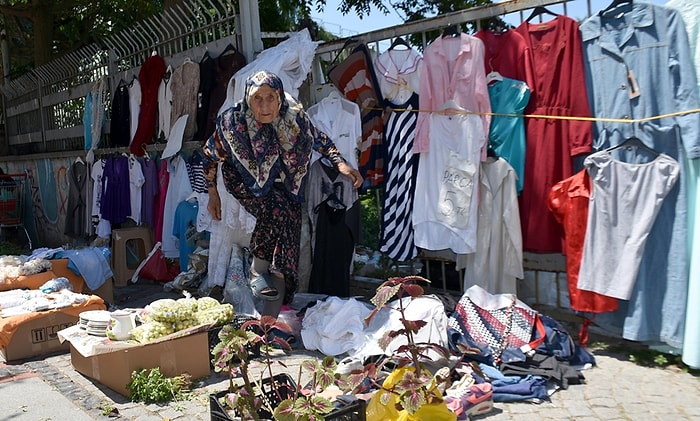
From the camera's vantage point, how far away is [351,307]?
189 inches

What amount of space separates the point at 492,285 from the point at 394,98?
175 centimetres

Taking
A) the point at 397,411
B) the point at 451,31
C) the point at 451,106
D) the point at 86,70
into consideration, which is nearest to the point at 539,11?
the point at 451,31

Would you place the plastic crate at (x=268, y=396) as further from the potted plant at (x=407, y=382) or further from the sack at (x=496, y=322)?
the sack at (x=496, y=322)

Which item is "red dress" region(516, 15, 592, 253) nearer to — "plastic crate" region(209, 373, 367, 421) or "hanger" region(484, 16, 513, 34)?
"hanger" region(484, 16, 513, 34)

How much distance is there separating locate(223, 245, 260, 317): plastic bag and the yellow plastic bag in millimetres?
2530

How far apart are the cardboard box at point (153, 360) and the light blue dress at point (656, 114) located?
2783 mm

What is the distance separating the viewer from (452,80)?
501cm

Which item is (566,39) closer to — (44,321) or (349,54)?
(349,54)

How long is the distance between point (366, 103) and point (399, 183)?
772 millimetres

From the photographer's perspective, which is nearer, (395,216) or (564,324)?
(564,324)

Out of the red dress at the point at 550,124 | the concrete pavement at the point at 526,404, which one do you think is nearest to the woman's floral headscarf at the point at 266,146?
the concrete pavement at the point at 526,404

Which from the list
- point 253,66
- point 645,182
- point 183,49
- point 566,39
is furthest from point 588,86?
point 183,49

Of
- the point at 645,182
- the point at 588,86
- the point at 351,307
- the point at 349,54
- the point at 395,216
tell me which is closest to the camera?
the point at 645,182

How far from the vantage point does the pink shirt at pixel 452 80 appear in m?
4.87
